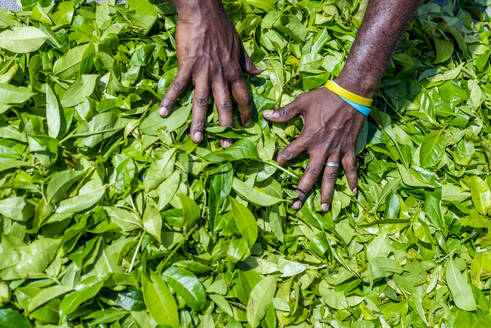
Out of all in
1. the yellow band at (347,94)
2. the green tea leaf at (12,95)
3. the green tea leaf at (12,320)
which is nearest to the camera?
the green tea leaf at (12,320)

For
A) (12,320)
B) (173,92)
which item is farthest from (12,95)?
(12,320)

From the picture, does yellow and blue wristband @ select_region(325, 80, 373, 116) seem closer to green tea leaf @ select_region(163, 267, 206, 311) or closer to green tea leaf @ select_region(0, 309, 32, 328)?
green tea leaf @ select_region(163, 267, 206, 311)

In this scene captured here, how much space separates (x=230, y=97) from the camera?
0.82m

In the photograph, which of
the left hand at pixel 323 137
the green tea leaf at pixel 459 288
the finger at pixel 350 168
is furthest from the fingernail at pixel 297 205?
the green tea leaf at pixel 459 288

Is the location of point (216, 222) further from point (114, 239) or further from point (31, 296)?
point (31, 296)

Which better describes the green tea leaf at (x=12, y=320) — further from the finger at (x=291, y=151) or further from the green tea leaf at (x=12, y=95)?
the finger at (x=291, y=151)

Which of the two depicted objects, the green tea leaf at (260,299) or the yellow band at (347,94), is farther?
the yellow band at (347,94)

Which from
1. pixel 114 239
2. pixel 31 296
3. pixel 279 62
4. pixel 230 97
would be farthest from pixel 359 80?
pixel 31 296

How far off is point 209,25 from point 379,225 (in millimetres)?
560

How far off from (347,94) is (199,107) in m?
0.32

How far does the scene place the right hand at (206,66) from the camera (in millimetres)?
793

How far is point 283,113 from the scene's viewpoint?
83cm

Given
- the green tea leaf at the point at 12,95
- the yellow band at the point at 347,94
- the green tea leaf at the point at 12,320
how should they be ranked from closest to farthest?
1. the green tea leaf at the point at 12,320
2. the green tea leaf at the point at 12,95
3. the yellow band at the point at 347,94

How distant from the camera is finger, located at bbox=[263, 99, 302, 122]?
0.83m
